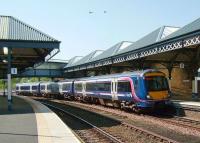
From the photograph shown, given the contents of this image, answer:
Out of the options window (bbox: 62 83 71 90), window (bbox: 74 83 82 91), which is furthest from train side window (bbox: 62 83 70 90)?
window (bbox: 74 83 82 91)

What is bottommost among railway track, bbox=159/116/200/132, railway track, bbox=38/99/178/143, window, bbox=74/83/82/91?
railway track, bbox=38/99/178/143

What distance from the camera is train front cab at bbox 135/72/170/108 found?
2552 cm

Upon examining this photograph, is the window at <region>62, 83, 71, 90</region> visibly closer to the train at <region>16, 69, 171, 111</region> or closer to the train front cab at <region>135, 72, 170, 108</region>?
the train at <region>16, 69, 171, 111</region>

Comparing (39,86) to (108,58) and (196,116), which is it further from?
(196,116)

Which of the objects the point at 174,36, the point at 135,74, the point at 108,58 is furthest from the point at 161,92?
the point at 108,58

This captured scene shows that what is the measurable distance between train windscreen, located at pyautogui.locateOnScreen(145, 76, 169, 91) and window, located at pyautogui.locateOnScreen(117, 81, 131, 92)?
185 cm

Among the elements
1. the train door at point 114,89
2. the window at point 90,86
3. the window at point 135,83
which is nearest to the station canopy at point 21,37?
the train door at point 114,89

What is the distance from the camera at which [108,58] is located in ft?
162

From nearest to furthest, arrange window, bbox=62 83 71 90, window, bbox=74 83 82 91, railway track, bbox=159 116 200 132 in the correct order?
railway track, bbox=159 116 200 132, window, bbox=74 83 82 91, window, bbox=62 83 71 90

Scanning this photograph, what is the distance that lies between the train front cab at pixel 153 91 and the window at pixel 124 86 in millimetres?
1607

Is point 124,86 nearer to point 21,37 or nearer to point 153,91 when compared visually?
point 153,91

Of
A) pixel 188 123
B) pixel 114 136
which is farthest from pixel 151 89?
pixel 114 136

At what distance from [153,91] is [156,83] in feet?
1.88

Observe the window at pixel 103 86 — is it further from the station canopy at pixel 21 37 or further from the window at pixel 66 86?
the window at pixel 66 86
